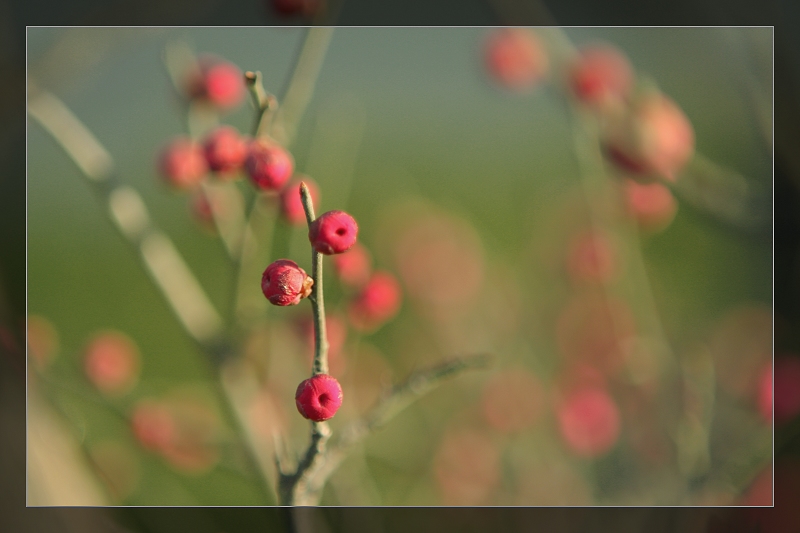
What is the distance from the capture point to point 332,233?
1.61 feet

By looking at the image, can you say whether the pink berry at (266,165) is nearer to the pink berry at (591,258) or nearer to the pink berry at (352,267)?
the pink berry at (352,267)

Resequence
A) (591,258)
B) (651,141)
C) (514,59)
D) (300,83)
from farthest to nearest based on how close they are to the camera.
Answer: (591,258), (514,59), (651,141), (300,83)

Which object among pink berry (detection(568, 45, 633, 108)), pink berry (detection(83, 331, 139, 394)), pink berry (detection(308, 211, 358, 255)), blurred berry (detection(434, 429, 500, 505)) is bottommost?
blurred berry (detection(434, 429, 500, 505))

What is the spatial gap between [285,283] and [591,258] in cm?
94

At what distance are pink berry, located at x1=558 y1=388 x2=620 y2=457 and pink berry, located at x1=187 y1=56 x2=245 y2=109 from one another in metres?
0.86

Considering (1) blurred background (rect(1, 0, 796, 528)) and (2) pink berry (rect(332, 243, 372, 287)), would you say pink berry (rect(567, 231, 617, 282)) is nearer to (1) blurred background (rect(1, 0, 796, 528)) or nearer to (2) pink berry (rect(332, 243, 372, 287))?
(1) blurred background (rect(1, 0, 796, 528))

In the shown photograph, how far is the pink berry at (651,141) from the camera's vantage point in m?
0.89

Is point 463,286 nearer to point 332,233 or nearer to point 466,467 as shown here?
point 466,467

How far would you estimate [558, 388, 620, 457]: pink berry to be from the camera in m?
1.19

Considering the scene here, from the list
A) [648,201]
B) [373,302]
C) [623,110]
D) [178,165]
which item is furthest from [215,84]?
[648,201]

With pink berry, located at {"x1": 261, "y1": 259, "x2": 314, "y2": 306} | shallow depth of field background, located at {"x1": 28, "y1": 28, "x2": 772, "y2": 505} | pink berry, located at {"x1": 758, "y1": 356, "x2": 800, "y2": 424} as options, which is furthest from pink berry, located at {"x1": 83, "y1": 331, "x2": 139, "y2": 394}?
pink berry, located at {"x1": 758, "y1": 356, "x2": 800, "y2": 424}

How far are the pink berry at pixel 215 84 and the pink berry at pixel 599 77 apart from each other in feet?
1.76

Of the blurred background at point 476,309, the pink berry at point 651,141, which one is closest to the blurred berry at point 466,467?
the blurred background at point 476,309

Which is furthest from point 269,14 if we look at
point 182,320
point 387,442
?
point 387,442
